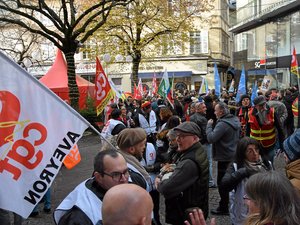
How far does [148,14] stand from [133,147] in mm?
22424

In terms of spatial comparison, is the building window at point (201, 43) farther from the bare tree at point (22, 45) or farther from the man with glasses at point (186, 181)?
the man with glasses at point (186, 181)

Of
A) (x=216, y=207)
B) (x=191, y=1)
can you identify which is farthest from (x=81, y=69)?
(x=216, y=207)

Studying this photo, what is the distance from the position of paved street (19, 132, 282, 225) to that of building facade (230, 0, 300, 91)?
14207 mm

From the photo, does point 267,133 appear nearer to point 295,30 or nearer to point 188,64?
point 295,30

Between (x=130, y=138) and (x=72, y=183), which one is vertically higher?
(x=130, y=138)

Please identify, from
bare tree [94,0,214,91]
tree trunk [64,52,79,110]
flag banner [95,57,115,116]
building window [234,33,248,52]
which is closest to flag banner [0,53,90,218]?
flag banner [95,57,115,116]

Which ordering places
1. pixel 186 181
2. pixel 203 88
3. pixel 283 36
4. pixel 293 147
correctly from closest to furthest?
1. pixel 293 147
2. pixel 186 181
3. pixel 203 88
4. pixel 283 36

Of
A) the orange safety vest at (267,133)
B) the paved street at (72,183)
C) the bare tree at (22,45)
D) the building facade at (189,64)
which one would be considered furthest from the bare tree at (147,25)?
the orange safety vest at (267,133)

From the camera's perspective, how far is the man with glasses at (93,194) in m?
2.44

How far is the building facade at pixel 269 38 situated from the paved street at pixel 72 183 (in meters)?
14.2

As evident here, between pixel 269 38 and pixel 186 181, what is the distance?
28219 mm

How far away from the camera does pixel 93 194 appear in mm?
2594

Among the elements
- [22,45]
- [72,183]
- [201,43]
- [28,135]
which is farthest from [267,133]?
[201,43]

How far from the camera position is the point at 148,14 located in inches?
1001
